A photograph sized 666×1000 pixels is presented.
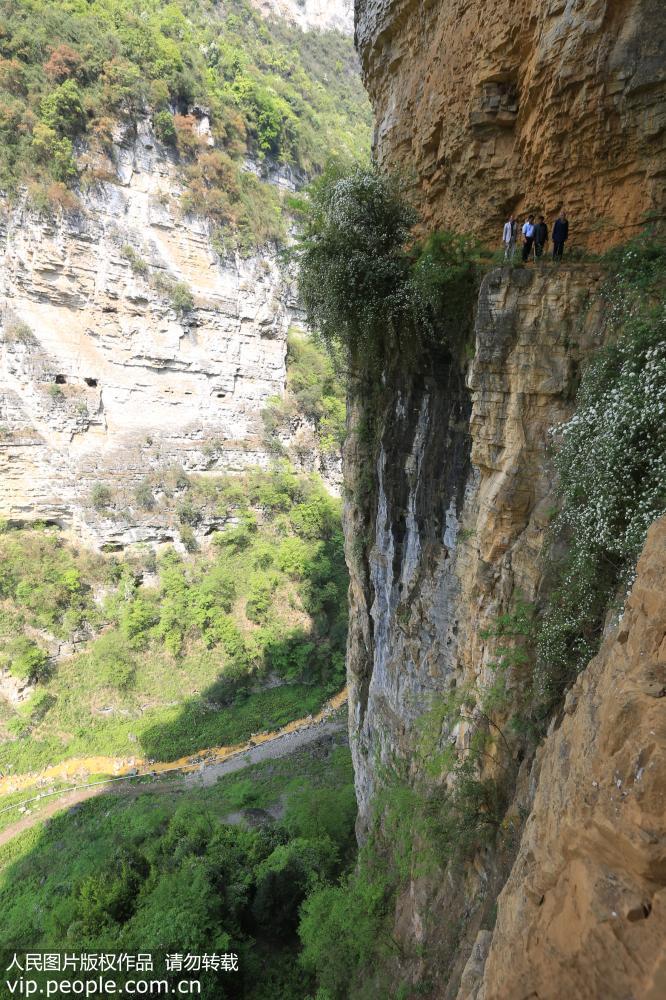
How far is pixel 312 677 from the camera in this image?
1916 centimetres

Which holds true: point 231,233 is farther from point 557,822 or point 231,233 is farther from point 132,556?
point 557,822

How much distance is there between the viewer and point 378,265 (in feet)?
18.6

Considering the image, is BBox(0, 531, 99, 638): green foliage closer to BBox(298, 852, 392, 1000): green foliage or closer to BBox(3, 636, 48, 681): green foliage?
BBox(3, 636, 48, 681): green foliage

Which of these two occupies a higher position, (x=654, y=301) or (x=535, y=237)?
(x=535, y=237)

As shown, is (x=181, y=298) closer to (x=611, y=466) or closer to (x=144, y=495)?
(x=144, y=495)

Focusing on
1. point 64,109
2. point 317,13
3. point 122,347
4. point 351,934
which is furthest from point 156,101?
point 317,13

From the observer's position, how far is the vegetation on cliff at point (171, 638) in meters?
16.8

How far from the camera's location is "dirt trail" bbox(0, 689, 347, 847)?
48.2ft

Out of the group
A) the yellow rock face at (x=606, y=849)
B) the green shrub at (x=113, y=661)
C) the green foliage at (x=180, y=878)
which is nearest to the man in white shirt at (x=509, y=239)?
the yellow rock face at (x=606, y=849)

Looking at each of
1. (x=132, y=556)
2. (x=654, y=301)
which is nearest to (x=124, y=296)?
(x=132, y=556)

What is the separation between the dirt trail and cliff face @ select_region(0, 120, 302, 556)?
900 centimetres

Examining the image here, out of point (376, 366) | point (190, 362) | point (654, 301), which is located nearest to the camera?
point (654, 301)

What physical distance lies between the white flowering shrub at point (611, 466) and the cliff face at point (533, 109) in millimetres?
854

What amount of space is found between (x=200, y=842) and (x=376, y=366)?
470 inches
